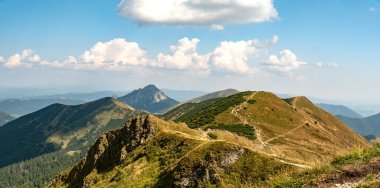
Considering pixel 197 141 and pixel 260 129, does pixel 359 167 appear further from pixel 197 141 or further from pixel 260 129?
pixel 260 129

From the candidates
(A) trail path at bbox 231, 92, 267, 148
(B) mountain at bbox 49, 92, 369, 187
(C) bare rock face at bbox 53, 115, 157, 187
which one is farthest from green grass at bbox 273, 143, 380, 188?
(A) trail path at bbox 231, 92, 267, 148

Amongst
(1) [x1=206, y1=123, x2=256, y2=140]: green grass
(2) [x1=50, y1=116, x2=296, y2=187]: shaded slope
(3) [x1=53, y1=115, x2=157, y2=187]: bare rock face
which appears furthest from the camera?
(1) [x1=206, y1=123, x2=256, y2=140]: green grass

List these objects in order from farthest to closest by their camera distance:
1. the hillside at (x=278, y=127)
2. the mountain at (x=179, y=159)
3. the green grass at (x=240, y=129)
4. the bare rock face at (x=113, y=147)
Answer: the green grass at (x=240, y=129) → the hillside at (x=278, y=127) → the bare rock face at (x=113, y=147) → the mountain at (x=179, y=159)

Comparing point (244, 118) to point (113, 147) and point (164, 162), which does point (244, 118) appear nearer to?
point (113, 147)

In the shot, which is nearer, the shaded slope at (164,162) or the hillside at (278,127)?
the shaded slope at (164,162)

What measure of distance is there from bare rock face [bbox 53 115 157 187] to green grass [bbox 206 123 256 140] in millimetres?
58979

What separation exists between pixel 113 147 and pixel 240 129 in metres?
69.0

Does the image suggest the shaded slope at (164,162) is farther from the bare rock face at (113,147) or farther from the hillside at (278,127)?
the hillside at (278,127)

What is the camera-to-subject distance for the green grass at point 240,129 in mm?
126181

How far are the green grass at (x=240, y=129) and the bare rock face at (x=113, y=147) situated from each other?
58979 mm

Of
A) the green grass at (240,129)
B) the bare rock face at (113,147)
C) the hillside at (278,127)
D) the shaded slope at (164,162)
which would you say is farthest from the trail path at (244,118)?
the bare rock face at (113,147)

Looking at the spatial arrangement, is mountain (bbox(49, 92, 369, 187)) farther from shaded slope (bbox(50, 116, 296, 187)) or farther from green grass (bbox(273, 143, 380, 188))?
green grass (bbox(273, 143, 380, 188))

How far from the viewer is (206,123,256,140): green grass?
126m

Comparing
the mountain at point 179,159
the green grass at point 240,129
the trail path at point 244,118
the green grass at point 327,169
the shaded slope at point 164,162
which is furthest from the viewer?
the green grass at point 240,129
